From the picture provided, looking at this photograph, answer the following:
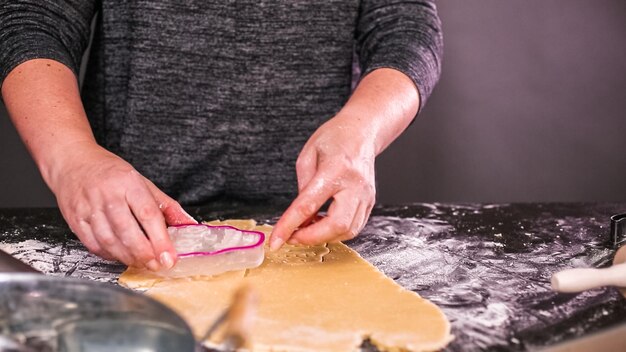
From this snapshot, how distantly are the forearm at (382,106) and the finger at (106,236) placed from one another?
16.4 inches

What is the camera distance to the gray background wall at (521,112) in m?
2.44

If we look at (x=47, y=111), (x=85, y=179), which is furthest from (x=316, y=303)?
(x=47, y=111)

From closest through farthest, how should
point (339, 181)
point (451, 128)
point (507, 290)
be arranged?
point (507, 290)
point (339, 181)
point (451, 128)

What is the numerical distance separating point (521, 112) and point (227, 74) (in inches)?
50.0

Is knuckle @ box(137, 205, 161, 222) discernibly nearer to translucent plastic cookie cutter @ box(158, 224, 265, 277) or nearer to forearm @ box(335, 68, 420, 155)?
translucent plastic cookie cutter @ box(158, 224, 265, 277)

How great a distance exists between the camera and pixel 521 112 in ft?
8.14

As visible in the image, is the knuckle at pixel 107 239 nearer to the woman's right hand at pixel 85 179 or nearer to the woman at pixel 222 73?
the woman's right hand at pixel 85 179

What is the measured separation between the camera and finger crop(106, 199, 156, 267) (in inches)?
40.5

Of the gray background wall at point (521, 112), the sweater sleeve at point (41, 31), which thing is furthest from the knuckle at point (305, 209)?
the gray background wall at point (521, 112)

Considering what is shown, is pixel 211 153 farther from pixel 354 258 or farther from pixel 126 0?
pixel 354 258

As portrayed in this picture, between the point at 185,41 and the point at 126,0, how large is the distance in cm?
14

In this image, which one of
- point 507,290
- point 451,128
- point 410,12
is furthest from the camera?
point 451,128

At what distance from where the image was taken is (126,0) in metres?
1.51

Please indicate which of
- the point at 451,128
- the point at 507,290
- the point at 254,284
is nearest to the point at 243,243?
the point at 254,284
